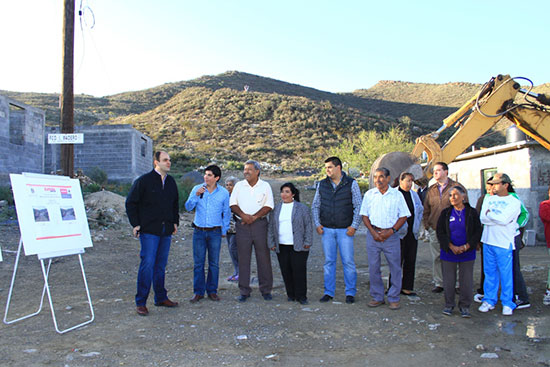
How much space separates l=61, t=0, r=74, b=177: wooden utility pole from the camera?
27.8 feet

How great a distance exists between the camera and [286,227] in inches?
230

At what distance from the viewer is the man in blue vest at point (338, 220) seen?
571 cm

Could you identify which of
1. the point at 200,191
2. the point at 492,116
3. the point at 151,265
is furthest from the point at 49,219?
the point at 492,116

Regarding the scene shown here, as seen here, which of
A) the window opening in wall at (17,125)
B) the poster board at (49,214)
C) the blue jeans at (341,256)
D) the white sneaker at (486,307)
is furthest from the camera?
the window opening in wall at (17,125)

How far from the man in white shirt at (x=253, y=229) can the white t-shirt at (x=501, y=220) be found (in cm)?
274

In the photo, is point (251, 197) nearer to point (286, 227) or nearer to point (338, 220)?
point (286, 227)

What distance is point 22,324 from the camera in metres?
4.84

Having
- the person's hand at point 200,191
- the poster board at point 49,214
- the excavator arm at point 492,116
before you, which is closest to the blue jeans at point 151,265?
the person's hand at point 200,191

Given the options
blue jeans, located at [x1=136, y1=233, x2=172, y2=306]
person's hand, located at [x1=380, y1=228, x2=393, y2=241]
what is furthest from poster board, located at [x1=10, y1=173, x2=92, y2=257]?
person's hand, located at [x1=380, y1=228, x2=393, y2=241]

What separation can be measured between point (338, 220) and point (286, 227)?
705 millimetres

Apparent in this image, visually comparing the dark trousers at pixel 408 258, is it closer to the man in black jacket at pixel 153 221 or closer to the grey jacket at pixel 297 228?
the grey jacket at pixel 297 228

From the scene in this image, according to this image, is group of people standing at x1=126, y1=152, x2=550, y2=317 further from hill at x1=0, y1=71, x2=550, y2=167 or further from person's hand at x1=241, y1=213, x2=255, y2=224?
hill at x1=0, y1=71, x2=550, y2=167

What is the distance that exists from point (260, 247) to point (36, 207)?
108 inches

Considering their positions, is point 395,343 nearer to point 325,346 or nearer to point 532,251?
point 325,346
